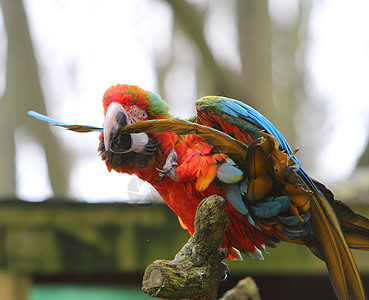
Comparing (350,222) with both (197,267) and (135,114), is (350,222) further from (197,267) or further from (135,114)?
(135,114)

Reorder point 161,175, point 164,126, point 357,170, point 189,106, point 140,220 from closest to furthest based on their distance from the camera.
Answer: point 164,126 → point 161,175 → point 140,220 → point 357,170 → point 189,106

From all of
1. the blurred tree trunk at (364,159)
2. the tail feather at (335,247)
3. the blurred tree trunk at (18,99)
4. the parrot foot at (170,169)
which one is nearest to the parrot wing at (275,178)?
Result: the tail feather at (335,247)

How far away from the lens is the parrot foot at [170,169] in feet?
2.48

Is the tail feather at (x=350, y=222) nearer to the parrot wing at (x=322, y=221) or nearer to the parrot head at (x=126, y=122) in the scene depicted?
the parrot wing at (x=322, y=221)

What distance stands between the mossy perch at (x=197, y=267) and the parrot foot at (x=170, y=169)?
0.42 ft

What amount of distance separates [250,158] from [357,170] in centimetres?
173

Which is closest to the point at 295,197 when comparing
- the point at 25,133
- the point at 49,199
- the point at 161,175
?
the point at 161,175

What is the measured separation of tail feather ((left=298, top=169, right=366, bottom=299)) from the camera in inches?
28.7

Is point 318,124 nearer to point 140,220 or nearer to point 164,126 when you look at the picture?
point 140,220

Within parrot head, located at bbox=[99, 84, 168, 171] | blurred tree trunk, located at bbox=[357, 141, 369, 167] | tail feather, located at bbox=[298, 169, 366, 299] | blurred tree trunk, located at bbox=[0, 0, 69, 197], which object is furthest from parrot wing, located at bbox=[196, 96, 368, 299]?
blurred tree trunk, located at bbox=[0, 0, 69, 197]

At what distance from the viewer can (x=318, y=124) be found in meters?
2.57

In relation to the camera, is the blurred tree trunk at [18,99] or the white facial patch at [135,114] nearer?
the white facial patch at [135,114]

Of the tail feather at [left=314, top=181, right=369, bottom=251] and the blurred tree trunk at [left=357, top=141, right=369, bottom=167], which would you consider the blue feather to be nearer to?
the tail feather at [left=314, top=181, right=369, bottom=251]

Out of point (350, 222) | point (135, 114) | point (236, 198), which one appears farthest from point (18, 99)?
point (350, 222)
